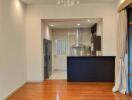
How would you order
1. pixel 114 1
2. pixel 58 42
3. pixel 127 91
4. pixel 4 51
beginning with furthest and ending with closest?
pixel 58 42 < pixel 114 1 < pixel 127 91 < pixel 4 51

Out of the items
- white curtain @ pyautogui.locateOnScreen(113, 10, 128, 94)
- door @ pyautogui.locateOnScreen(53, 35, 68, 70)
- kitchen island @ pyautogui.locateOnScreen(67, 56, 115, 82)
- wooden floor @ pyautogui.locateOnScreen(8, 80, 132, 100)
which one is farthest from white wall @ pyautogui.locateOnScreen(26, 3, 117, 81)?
door @ pyautogui.locateOnScreen(53, 35, 68, 70)

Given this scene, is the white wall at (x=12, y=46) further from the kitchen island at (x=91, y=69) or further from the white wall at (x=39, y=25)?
the kitchen island at (x=91, y=69)

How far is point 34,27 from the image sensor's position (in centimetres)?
829

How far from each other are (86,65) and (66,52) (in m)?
5.11

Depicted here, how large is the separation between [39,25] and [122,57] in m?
3.73

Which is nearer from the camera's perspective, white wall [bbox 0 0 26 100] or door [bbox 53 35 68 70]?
white wall [bbox 0 0 26 100]

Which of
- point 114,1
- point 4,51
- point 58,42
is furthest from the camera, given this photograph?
point 58,42

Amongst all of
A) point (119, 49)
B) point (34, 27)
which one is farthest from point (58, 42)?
point (119, 49)

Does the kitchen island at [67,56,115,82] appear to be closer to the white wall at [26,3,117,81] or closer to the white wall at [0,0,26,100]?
the white wall at [26,3,117,81]

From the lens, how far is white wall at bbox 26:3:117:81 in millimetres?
8180

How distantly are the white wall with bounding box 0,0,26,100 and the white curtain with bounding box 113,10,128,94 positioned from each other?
3294 mm

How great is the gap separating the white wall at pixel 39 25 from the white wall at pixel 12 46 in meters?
0.45

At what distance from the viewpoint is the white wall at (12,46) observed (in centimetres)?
549

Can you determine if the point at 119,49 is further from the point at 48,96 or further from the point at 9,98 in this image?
the point at 9,98
